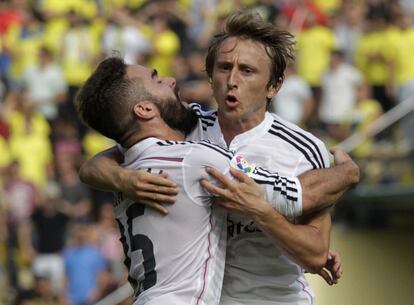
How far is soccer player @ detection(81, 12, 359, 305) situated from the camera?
4.85 m

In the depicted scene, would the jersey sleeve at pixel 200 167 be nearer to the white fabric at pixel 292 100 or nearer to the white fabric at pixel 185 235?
the white fabric at pixel 185 235

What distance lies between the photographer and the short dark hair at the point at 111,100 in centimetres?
490

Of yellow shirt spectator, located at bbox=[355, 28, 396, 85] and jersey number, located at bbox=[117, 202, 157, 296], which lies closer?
jersey number, located at bbox=[117, 202, 157, 296]

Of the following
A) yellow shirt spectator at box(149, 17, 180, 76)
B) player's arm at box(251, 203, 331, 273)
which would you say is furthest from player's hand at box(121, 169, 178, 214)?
yellow shirt spectator at box(149, 17, 180, 76)

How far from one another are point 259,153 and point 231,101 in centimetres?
26

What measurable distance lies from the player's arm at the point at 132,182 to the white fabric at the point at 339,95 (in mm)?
7888

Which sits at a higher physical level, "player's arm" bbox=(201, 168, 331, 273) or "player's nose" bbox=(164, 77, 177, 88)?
"player's nose" bbox=(164, 77, 177, 88)

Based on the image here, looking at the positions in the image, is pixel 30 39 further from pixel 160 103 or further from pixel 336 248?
pixel 160 103

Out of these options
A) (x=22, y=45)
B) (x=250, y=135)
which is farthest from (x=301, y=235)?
(x=22, y=45)

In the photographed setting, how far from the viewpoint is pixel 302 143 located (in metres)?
4.92

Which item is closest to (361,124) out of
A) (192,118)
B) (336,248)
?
(336,248)

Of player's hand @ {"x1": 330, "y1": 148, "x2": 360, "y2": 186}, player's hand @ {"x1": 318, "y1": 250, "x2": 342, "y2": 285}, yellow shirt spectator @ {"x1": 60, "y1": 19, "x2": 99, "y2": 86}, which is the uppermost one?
yellow shirt spectator @ {"x1": 60, "y1": 19, "x2": 99, "y2": 86}

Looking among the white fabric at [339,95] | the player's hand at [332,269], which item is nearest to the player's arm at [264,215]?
the player's hand at [332,269]

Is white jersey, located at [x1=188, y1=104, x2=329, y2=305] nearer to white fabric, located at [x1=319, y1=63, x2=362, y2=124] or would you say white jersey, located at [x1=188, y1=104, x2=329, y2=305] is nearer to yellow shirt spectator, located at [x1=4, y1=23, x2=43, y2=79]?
white fabric, located at [x1=319, y1=63, x2=362, y2=124]
